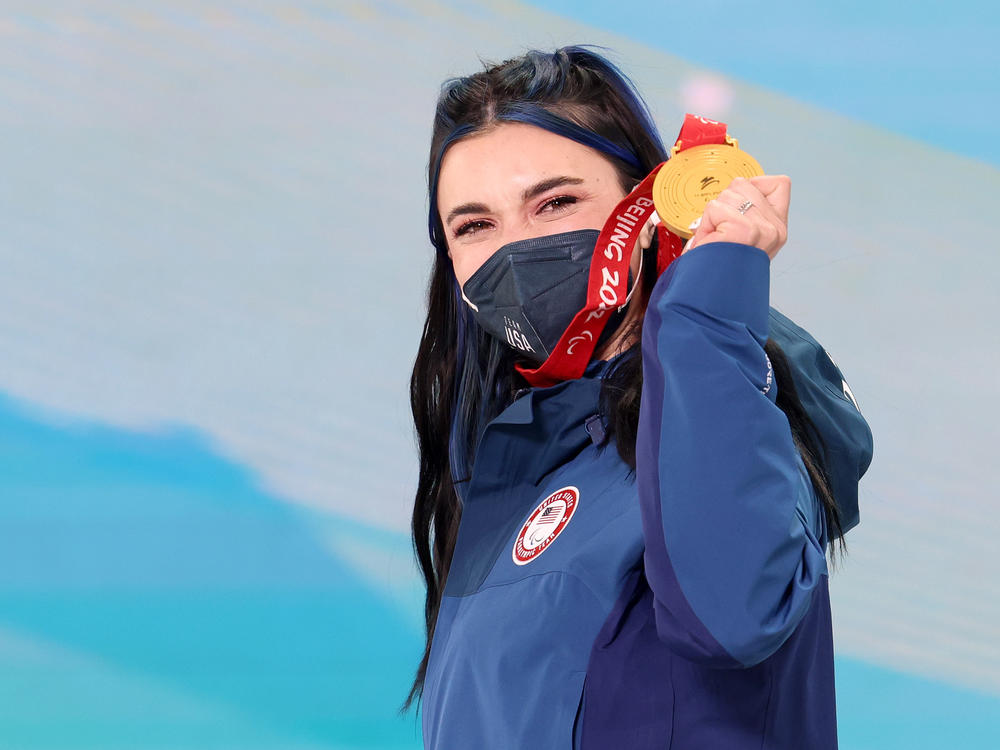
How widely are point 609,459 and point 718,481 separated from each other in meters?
0.53

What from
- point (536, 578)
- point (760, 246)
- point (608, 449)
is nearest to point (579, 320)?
point (608, 449)

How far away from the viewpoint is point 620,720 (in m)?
1.48

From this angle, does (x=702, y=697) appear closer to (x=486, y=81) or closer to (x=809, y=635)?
(x=809, y=635)

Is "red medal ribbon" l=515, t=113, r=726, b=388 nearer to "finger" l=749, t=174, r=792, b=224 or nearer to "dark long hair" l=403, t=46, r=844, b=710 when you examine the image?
"dark long hair" l=403, t=46, r=844, b=710

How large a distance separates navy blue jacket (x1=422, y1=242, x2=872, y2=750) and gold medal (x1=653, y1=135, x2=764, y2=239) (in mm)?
175

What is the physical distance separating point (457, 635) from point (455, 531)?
595 millimetres

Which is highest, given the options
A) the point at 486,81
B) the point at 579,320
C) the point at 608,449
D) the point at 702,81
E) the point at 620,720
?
the point at 702,81

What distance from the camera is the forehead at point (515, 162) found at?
6.50ft

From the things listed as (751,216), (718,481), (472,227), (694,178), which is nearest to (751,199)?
(751,216)

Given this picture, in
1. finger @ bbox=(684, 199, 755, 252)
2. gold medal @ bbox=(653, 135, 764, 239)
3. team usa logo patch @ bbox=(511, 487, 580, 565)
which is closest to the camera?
finger @ bbox=(684, 199, 755, 252)

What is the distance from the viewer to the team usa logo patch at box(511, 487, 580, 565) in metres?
1.70

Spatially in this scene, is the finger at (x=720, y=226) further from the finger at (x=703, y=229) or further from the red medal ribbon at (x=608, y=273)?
the red medal ribbon at (x=608, y=273)

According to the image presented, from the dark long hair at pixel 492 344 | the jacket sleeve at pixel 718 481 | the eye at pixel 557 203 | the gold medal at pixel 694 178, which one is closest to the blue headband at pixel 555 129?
the dark long hair at pixel 492 344

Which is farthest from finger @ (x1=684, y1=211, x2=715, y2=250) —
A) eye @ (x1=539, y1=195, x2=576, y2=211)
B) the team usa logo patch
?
eye @ (x1=539, y1=195, x2=576, y2=211)
